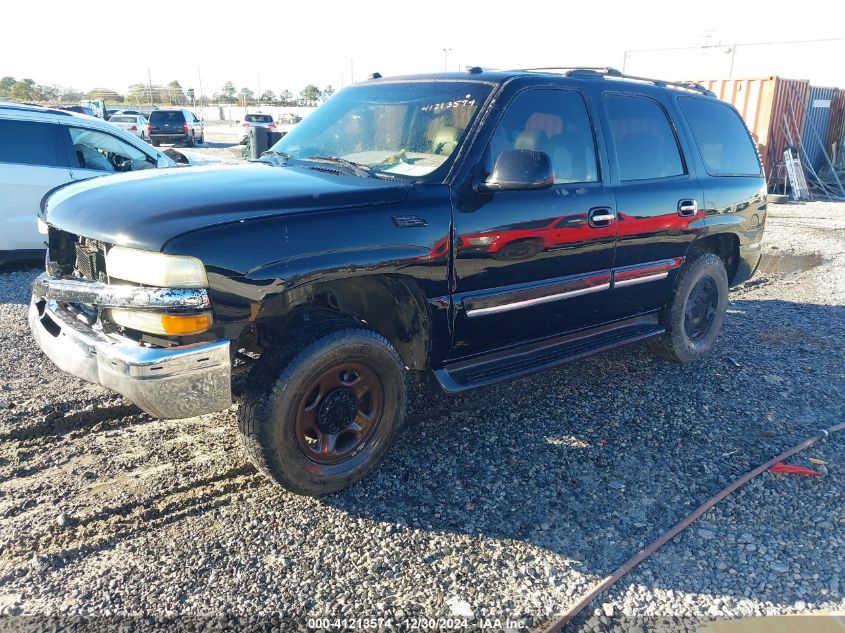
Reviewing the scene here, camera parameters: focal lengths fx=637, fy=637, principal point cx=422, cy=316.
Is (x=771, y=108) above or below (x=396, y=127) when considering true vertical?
above

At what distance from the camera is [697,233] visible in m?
4.67

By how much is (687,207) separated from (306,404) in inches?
122

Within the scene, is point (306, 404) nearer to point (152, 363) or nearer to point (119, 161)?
point (152, 363)

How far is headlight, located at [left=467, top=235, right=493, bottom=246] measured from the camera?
10.7 feet

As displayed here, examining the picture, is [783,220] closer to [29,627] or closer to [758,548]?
[758,548]

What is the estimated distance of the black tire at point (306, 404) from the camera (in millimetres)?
2789

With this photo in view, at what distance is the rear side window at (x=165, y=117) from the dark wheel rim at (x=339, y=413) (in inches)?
1036

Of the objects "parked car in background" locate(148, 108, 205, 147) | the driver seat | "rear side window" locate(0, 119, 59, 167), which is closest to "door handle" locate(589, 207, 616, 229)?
the driver seat

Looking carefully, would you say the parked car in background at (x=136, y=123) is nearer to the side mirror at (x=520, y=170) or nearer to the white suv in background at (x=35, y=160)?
the white suv in background at (x=35, y=160)

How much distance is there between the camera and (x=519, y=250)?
3.49m

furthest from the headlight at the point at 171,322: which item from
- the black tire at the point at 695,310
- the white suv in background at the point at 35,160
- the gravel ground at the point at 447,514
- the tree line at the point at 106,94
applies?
the tree line at the point at 106,94

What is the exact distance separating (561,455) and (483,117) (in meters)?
1.91

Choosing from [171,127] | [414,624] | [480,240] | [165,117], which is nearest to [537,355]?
[480,240]

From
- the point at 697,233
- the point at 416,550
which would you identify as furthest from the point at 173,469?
the point at 697,233
